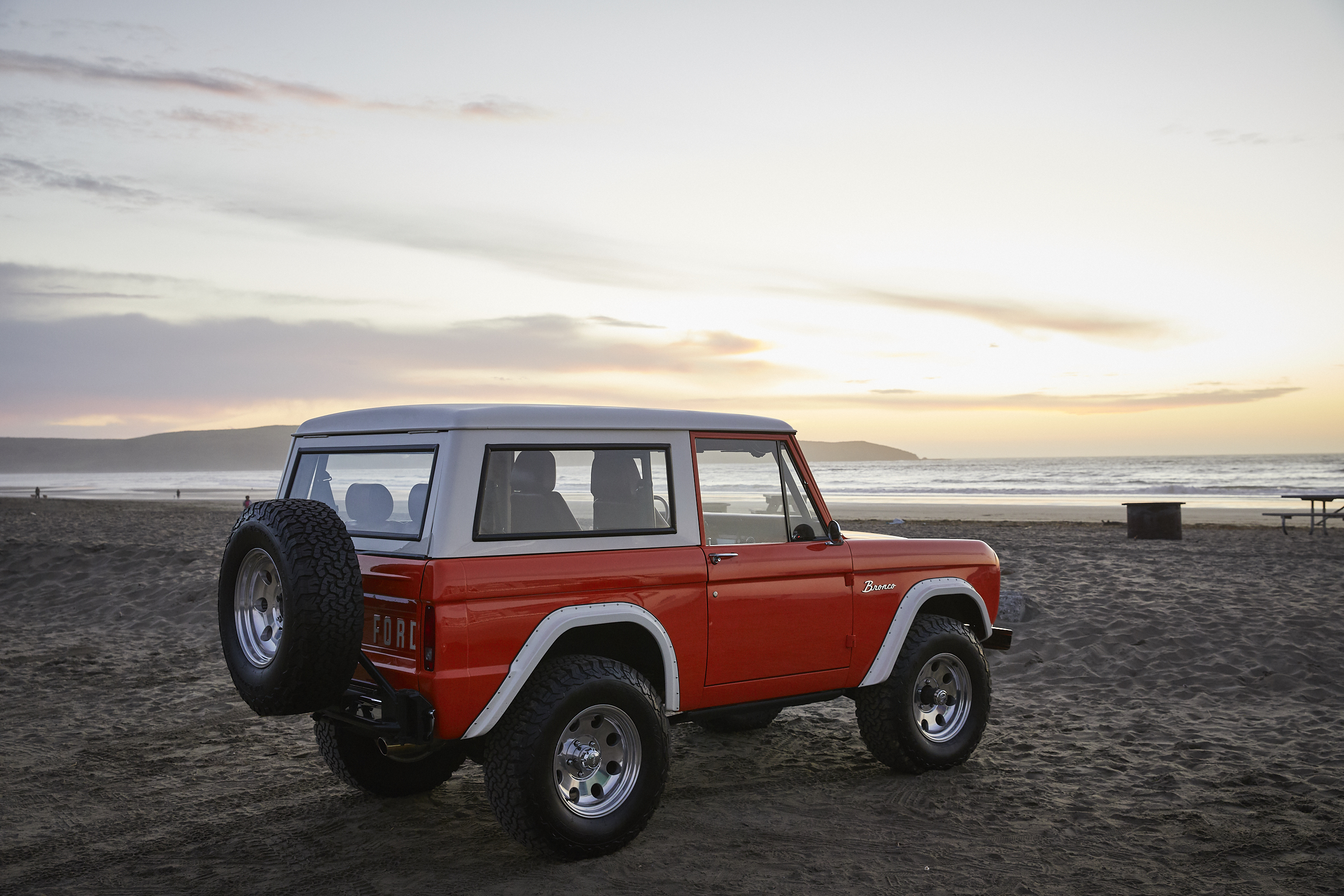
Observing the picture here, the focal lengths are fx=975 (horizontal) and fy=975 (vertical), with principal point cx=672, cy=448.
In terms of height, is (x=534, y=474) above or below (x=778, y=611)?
above

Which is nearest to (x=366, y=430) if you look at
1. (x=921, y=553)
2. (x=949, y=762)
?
(x=921, y=553)

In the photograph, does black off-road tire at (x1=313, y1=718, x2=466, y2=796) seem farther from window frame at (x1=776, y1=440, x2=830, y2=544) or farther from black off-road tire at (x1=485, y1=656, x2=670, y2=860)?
window frame at (x1=776, y1=440, x2=830, y2=544)

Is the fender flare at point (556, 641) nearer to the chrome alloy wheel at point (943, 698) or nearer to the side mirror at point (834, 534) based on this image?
the side mirror at point (834, 534)

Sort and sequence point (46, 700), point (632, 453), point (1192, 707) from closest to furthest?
point (632, 453)
point (1192, 707)
point (46, 700)

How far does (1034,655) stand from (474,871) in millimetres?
6449

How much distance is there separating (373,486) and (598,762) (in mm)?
1786

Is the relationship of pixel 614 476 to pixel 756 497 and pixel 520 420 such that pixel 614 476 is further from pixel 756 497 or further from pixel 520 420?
pixel 756 497

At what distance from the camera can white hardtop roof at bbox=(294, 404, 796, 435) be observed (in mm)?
4570

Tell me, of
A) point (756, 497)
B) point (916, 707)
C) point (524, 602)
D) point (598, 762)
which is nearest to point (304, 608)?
point (524, 602)

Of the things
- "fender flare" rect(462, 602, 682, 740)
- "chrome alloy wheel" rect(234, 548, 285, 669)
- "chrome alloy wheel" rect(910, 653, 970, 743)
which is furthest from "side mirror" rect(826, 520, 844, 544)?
"chrome alloy wheel" rect(234, 548, 285, 669)

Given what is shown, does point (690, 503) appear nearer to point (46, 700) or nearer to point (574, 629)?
point (574, 629)

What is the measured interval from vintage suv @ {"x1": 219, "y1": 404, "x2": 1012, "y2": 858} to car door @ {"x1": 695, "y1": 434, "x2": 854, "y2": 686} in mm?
14

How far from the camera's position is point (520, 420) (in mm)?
4648

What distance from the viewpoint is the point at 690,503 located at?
5.20m
